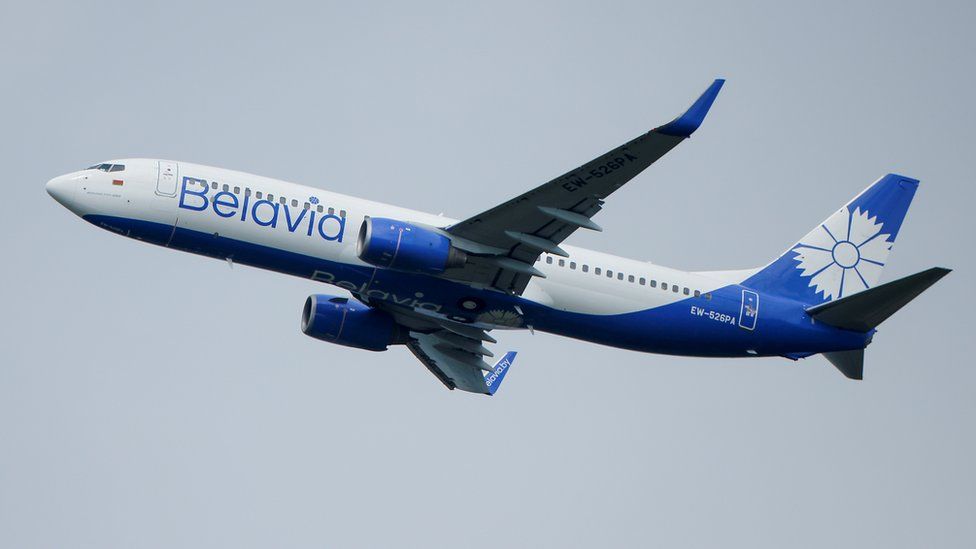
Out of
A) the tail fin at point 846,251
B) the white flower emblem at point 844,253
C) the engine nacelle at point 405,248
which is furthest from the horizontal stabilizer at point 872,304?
the engine nacelle at point 405,248

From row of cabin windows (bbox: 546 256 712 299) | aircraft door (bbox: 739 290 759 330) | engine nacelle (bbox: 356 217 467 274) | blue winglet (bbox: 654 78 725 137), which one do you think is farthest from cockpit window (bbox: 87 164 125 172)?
aircraft door (bbox: 739 290 759 330)

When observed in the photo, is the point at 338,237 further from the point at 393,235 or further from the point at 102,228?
the point at 102,228

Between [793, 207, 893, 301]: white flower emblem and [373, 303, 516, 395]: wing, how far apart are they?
12445 mm

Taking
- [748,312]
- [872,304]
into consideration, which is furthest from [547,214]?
[872,304]

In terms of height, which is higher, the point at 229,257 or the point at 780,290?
the point at 780,290

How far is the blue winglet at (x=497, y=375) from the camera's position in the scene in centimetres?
5162

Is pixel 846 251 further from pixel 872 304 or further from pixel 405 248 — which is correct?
pixel 405 248

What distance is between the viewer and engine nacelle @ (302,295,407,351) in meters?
48.1

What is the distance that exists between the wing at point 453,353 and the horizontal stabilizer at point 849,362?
497 inches

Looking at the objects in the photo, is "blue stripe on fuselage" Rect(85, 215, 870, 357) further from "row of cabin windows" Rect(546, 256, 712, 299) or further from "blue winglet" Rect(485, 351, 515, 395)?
"blue winglet" Rect(485, 351, 515, 395)

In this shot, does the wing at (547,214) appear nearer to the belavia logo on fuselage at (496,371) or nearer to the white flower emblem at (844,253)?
the belavia logo on fuselage at (496,371)

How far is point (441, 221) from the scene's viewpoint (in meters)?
44.1

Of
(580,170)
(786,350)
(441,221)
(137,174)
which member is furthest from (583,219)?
(137,174)

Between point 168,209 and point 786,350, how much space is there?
73.1 ft
